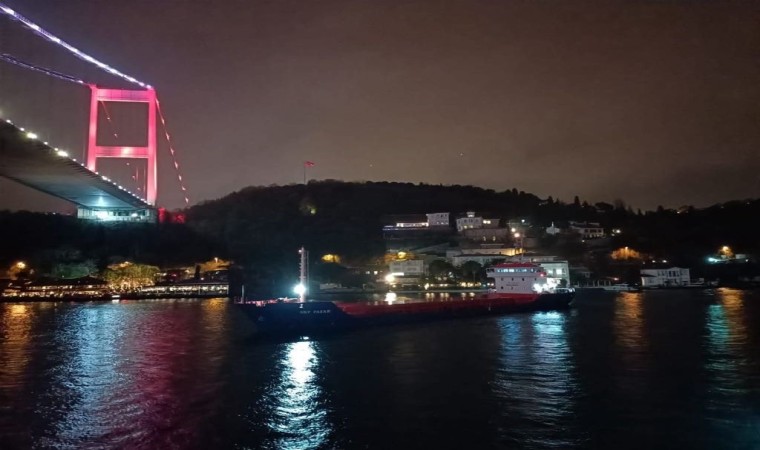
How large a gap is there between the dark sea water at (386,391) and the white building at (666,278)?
2110 inches

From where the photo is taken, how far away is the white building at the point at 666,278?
68.2 meters

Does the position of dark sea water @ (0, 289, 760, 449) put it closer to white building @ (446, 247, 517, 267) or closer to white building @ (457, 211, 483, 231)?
white building @ (446, 247, 517, 267)

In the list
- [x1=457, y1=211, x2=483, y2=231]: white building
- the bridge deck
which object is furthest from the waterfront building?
the bridge deck

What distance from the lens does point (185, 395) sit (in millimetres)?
10695

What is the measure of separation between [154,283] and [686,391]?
6050 centimetres

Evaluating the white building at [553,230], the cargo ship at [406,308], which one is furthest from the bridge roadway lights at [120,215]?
the white building at [553,230]

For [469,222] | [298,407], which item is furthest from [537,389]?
[469,222]

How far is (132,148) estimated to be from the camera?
58406 millimetres

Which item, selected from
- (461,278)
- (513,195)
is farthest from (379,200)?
(461,278)

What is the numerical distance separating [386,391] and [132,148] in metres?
56.6

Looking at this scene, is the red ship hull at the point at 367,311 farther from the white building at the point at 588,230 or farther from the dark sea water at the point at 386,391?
the white building at the point at 588,230

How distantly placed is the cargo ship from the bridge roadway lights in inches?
1639

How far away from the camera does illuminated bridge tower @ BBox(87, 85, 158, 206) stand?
55.6 meters

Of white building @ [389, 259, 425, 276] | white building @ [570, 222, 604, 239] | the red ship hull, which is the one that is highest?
white building @ [570, 222, 604, 239]
